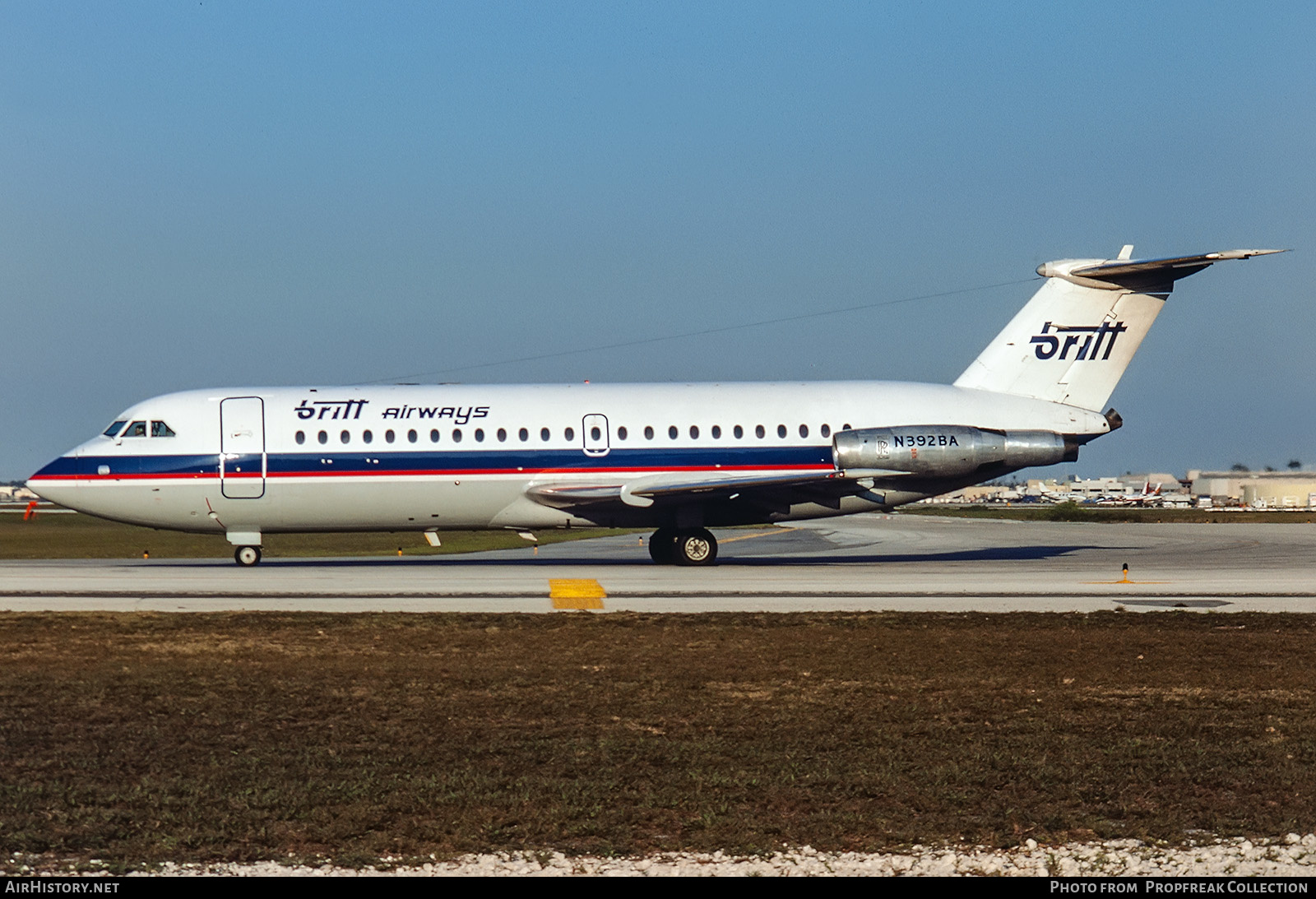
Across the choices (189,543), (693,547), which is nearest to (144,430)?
(693,547)

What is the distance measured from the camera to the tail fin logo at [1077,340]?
32031 millimetres

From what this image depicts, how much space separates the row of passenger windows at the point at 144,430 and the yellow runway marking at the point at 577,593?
35.5ft

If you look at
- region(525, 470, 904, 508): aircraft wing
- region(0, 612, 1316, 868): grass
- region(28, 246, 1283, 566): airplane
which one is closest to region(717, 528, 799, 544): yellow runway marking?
region(28, 246, 1283, 566): airplane

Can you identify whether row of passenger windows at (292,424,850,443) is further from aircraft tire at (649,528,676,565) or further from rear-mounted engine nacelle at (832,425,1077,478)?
aircraft tire at (649,528,676,565)

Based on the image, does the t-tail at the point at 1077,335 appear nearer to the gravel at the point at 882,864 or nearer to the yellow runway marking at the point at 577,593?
the yellow runway marking at the point at 577,593

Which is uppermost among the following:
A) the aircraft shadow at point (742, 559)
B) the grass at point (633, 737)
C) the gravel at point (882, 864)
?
the aircraft shadow at point (742, 559)

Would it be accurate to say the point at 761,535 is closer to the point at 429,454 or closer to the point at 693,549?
the point at 693,549

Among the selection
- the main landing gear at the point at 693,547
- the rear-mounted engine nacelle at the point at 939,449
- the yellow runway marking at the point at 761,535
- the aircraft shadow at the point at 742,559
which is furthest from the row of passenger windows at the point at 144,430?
the yellow runway marking at the point at 761,535

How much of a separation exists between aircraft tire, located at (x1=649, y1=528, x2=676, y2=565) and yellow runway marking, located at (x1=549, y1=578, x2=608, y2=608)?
5507 mm

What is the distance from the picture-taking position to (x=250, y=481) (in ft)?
97.3

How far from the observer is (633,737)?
424 inches

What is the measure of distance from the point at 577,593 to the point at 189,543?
102 ft

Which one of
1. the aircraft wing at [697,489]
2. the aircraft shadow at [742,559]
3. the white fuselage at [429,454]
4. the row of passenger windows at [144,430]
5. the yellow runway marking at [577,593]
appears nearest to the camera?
the yellow runway marking at [577,593]

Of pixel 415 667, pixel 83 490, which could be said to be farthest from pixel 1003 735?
pixel 83 490
